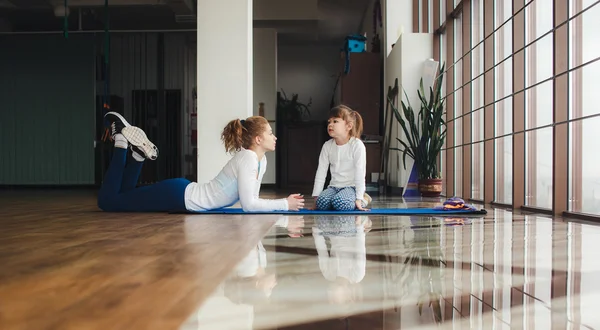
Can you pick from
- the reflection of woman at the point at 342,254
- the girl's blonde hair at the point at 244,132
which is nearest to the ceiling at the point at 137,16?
the girl's blonde hair at the point at 244,132

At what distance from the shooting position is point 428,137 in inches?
229

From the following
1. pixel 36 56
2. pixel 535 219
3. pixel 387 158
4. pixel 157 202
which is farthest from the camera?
pixel 36 56

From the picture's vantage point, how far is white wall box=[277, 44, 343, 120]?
13.0 m

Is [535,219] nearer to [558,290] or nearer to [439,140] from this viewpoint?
[558,290]

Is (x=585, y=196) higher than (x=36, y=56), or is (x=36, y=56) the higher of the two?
(x=36, y=56)

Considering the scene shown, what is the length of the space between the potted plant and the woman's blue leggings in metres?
2.75

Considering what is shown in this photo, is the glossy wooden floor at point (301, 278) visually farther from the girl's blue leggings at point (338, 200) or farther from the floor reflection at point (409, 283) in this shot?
the girl's blue leggings at point (338, 200)

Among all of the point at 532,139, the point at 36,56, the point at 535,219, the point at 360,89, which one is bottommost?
the point at 535,219

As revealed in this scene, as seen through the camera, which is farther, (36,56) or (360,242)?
(36,56)

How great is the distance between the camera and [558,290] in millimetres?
1167

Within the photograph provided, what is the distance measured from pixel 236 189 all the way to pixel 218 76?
8.20 ft

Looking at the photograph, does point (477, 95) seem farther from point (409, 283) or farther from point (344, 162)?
point (409, 283)

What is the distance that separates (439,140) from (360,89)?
2.16m

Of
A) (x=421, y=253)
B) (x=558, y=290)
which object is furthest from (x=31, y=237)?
(x=558, y=290)
